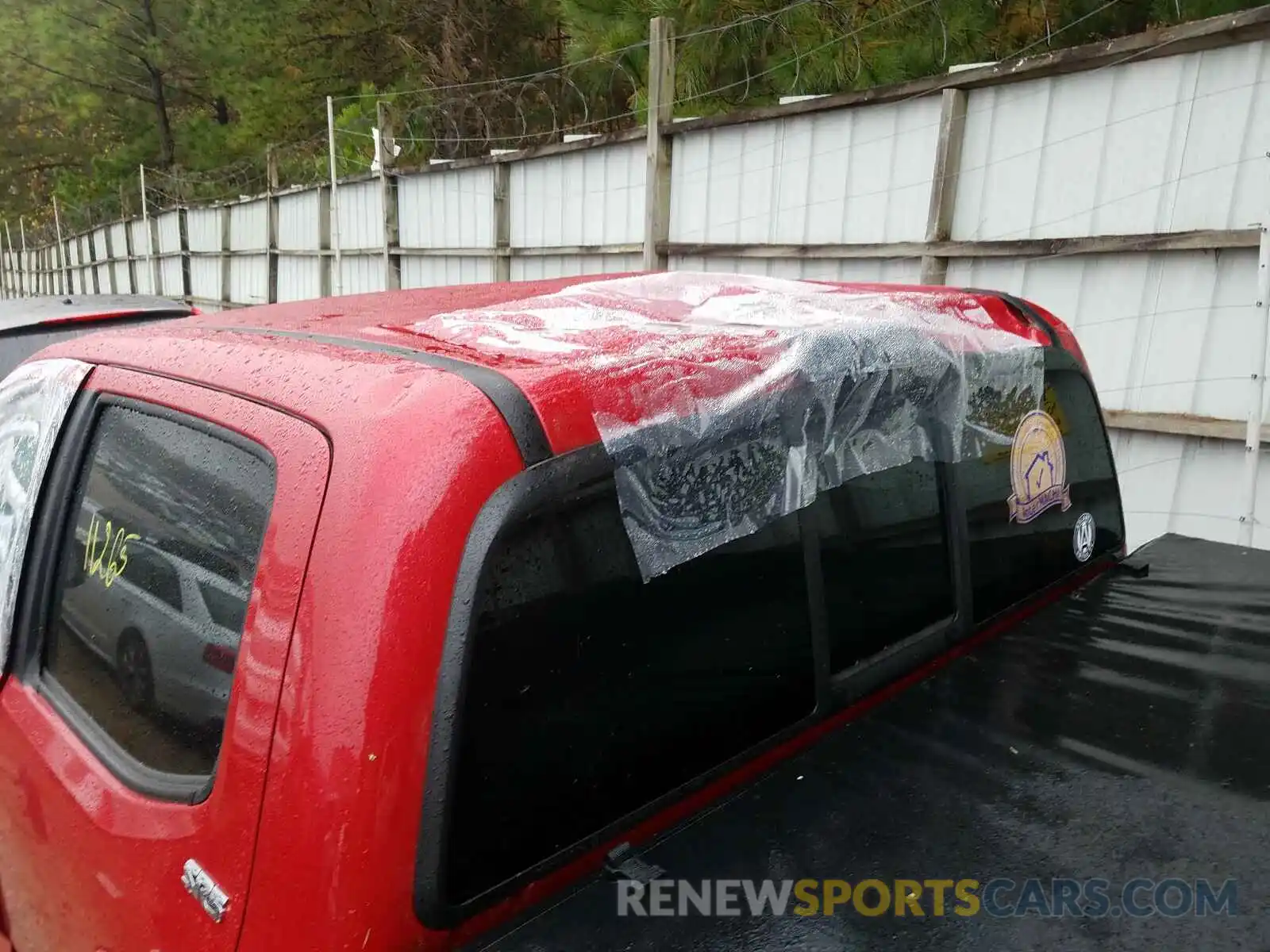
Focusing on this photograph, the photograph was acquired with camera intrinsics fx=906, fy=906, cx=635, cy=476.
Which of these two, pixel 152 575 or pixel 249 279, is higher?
pixel 152 575

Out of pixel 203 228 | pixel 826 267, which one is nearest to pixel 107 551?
pixel 826 267

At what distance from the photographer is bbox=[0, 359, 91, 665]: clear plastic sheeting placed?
5.43 ft

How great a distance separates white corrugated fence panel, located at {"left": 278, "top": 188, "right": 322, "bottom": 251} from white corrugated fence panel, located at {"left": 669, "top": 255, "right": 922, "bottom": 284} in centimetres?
781

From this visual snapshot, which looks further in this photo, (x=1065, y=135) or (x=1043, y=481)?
(x=1065, y=135)

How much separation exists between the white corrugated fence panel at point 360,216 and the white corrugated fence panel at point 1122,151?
759cm

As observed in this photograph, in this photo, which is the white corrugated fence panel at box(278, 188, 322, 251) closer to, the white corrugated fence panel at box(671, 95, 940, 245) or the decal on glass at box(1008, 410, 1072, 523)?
the white corrugated fence panel at box(671, 95, 940, 245)

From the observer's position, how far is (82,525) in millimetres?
1599

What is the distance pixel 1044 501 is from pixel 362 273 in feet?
35.3

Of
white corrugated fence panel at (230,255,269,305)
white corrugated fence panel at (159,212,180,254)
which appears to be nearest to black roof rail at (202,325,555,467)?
white corrugated fence panel at (230,255,269,305)

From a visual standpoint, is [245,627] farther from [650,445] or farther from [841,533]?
[841,533]

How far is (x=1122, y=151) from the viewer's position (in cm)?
426

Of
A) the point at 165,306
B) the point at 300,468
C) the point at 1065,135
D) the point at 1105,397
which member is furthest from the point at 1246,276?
the point at 165,306

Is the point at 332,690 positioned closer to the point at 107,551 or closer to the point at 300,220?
the point at 107,551

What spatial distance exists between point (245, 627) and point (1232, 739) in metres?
1.52
